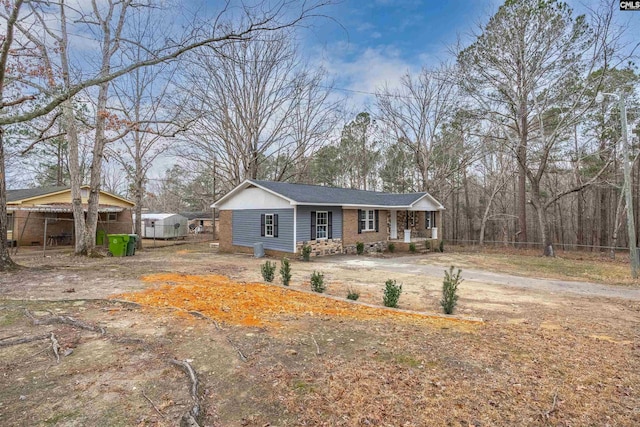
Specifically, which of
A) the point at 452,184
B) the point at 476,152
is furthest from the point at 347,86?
the point at 452,184

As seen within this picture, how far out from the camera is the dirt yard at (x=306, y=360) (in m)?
2.62

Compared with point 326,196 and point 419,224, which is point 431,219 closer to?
point 419,224

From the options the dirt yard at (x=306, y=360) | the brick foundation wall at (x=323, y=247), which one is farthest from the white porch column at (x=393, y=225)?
the dirt yard at (x=306, y=360)

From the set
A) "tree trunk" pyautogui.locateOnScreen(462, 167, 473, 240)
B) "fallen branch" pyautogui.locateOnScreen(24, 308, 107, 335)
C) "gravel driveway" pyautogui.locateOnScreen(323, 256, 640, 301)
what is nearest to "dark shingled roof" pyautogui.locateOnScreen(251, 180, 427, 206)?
"gravel driveway" pyautogui.locateOnScreen(323, 256, 640, 301)

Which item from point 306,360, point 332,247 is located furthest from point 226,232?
point 306,360

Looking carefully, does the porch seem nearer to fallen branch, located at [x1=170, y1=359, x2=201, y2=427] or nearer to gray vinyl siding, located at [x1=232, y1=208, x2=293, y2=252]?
gray vinyl siding, located at [x1=232, y1=208, x2=293, y2=252]

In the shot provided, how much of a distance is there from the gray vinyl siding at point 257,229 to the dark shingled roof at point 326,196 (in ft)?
3.03

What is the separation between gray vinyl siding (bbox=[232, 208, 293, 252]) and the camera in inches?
578

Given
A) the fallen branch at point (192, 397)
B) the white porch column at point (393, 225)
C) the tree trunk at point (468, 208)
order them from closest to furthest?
the fallen branch at point (192, 397)
the white porch column at point (393, 225)
the tree trunk at point (468, 208)

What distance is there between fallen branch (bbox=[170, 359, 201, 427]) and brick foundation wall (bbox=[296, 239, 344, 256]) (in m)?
11.0

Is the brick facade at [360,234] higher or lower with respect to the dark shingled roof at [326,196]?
lower

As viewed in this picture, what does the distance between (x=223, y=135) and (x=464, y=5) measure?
1448cm

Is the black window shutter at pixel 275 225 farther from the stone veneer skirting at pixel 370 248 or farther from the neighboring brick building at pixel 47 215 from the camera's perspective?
the neighboring brick building at pixel 47 215

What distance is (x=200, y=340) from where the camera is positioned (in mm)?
4121
